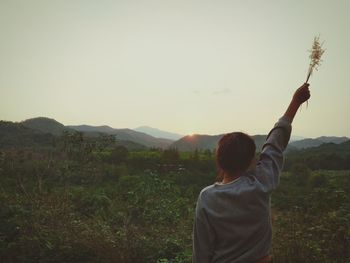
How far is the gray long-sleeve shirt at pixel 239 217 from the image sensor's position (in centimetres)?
164

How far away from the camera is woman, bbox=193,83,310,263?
1643 mm

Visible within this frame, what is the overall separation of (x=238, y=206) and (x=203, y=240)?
0.22 m

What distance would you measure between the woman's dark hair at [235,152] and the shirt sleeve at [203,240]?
0.78 ft

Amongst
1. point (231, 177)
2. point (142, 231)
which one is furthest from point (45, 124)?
point (231, 177)

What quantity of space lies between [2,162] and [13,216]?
4.59m

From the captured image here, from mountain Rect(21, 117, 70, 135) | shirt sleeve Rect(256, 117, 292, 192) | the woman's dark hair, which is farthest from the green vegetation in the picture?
mountain Rect(21, 117, 70, 135)

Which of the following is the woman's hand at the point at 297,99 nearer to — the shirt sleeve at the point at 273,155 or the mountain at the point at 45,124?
the shirt sleeve at the point at 273,155

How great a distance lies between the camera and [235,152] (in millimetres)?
1661

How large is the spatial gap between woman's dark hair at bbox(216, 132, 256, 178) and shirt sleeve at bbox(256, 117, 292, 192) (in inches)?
2.8

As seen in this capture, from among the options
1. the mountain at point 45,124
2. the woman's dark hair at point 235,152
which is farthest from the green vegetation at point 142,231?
the mountain at point 45,124

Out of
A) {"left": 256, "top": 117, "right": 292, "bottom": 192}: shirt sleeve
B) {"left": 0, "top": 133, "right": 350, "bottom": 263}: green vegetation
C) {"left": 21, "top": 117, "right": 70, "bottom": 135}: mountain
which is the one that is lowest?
{"left": 0, "top": 133, "right": 350, "bottom": 263}: green vegetation

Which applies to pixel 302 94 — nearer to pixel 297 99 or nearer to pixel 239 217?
pixel 297 99

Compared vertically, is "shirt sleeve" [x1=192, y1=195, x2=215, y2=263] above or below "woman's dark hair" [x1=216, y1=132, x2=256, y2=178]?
below

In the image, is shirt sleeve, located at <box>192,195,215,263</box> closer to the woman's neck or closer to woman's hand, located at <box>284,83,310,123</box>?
the woman's neck
